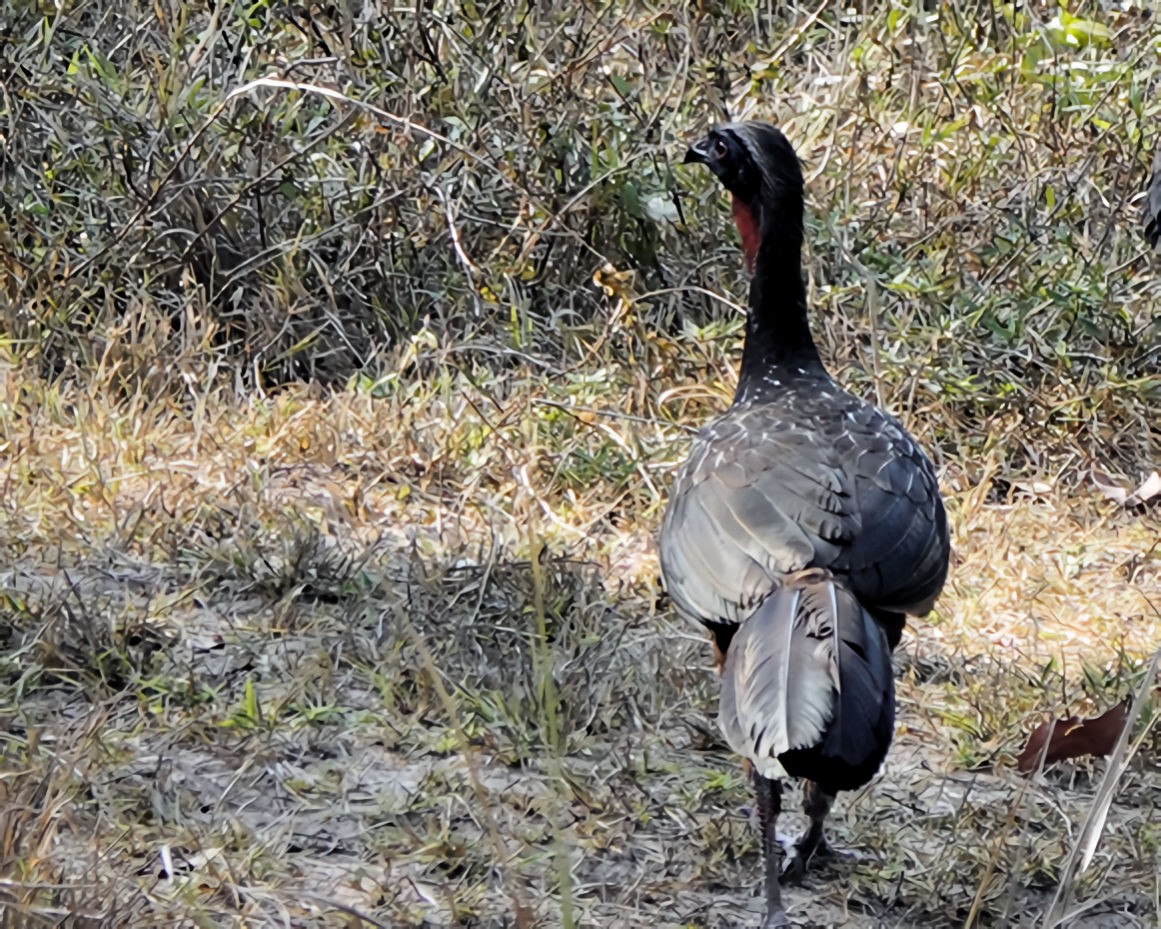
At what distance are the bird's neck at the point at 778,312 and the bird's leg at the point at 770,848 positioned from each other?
1159 mm

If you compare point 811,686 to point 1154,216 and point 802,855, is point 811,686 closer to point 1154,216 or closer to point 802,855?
point 802,855

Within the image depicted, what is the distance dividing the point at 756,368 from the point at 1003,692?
98cm

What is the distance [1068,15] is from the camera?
6801mm

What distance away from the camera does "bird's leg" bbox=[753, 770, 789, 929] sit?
321cm

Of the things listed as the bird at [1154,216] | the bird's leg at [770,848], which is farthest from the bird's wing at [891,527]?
the bird at [1154,216]

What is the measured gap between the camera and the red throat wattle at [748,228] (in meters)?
4.13

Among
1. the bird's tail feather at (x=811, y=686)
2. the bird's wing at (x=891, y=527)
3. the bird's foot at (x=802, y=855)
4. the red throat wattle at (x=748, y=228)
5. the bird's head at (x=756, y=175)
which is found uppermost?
the bird's head at (x=756, y=175)

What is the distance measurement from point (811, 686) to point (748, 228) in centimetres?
160

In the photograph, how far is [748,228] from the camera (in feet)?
13.6

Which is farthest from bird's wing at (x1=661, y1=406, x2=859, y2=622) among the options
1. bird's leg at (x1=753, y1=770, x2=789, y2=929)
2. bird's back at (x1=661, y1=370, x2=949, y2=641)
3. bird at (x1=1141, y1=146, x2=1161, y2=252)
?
bird at (x1=1141, y1=146, x2=1161, y2=252)

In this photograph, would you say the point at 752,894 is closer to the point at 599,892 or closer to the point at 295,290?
the point at 599,892

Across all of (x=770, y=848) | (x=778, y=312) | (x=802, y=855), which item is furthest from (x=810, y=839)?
(x=778, y=312)

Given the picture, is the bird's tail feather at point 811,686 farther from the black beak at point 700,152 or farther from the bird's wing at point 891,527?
the black beak at point 700,152

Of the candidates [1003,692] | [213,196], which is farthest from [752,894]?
[213,196]
